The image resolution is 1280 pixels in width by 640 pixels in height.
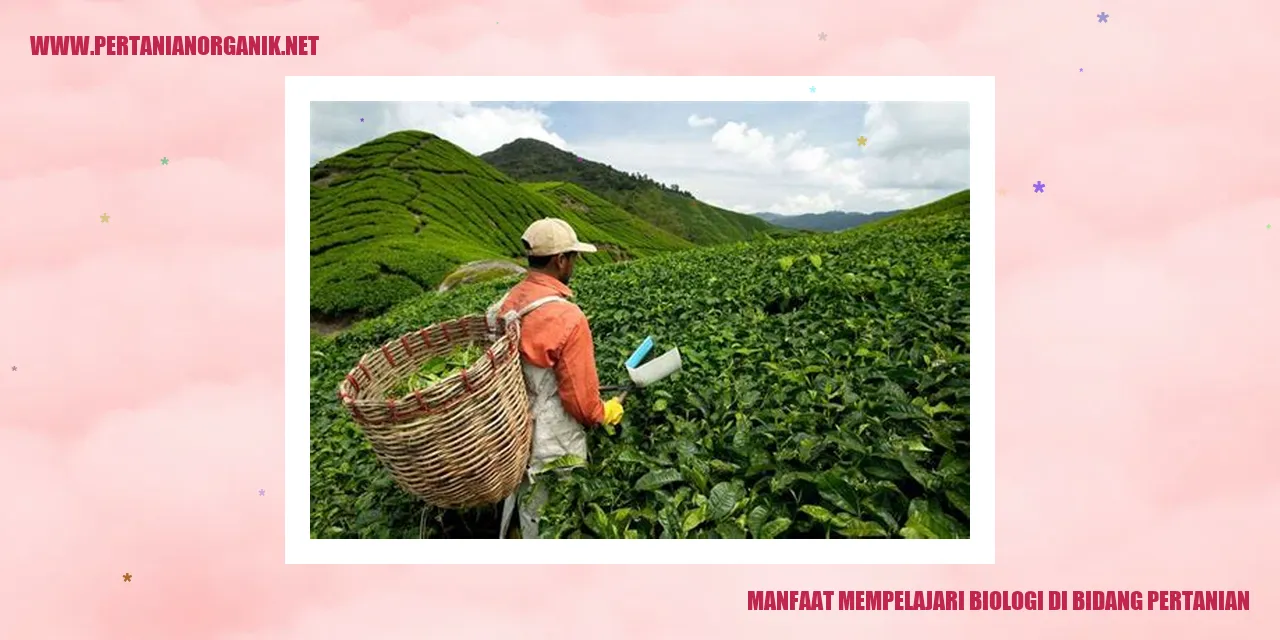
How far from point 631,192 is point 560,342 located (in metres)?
37.1

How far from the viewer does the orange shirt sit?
2.12 meters

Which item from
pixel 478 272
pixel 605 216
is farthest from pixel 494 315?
pixel 605 216

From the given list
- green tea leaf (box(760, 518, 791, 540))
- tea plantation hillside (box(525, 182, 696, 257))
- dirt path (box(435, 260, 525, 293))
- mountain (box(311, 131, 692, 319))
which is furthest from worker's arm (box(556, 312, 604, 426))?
tea plantation hillside (box(525, 182, 696, 257))

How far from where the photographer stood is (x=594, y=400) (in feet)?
7.32

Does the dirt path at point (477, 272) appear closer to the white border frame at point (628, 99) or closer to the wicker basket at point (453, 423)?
the white border frame at point (628, 99)

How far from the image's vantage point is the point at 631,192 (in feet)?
126

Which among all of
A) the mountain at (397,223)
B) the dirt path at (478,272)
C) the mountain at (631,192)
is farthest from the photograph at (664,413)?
the mountain at (631,192)

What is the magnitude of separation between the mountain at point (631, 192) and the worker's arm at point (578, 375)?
23370mm

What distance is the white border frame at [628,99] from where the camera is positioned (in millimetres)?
2164

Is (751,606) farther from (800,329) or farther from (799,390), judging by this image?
(800,329)

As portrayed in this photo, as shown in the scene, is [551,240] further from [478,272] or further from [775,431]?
[478,272]

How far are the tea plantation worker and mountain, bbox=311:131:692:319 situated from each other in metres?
3.86
